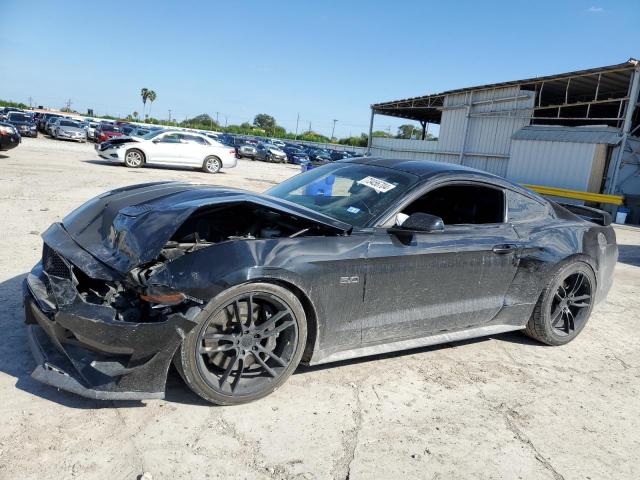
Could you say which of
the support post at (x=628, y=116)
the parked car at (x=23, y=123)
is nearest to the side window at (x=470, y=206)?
the support post at (x=628, y=116)

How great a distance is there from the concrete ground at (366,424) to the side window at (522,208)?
3.76 feet

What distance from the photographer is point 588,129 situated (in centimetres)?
1995

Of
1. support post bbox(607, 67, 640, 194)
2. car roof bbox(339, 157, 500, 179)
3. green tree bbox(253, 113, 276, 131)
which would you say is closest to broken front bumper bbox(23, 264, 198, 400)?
car roof bbox(339, 157, 500, 179)

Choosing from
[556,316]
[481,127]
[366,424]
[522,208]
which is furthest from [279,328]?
[481,127]

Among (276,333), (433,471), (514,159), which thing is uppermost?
(514,159)

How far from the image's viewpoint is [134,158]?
59.2ft

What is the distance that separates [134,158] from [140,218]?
16.1 m

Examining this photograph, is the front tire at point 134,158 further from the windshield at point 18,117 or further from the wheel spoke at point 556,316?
the windshield at point 18,117

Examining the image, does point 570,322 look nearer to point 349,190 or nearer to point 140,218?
point 349,190

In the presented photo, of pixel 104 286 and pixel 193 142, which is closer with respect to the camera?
pixel 104 286

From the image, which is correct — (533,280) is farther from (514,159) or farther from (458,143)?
(458,143)

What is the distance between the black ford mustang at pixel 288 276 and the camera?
2684 millimetres

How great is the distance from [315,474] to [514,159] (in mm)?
23313

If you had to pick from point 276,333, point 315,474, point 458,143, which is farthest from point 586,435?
point 458,143
